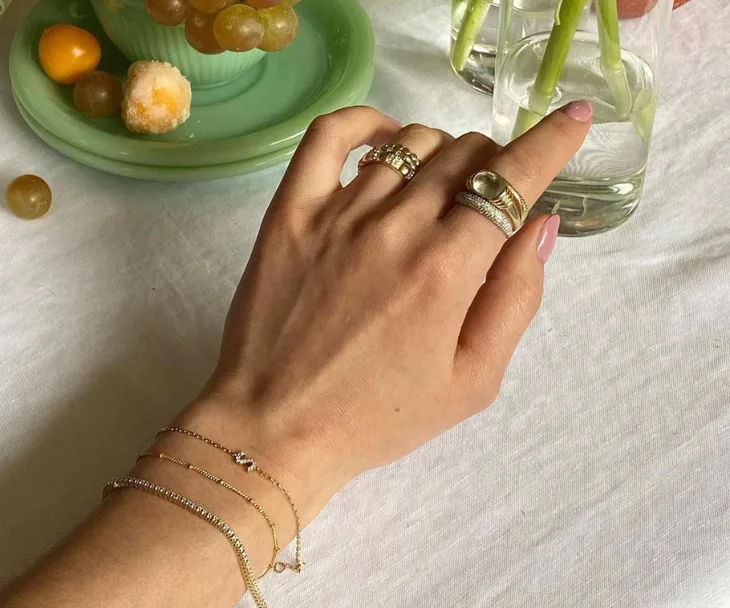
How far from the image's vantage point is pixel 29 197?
1.96ft

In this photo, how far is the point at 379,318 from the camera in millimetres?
439

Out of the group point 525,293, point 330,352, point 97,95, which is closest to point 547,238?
point 525,293

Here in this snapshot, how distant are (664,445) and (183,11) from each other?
42cm

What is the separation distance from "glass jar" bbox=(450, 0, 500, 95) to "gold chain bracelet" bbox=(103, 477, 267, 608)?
43 centimetres

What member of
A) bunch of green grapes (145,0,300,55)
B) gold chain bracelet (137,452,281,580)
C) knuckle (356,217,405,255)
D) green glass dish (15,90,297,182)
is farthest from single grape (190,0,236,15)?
gold chain bracelet (137,452,281,580)

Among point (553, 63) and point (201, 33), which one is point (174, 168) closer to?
point (201, 33)

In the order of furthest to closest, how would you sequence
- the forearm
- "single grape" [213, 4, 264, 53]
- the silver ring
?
1. "single grape" [213, 4, 264, 53]
2. the silver ring
3. the forearm

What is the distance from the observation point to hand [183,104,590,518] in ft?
1.40

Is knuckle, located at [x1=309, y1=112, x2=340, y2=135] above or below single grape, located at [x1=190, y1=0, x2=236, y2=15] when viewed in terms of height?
below

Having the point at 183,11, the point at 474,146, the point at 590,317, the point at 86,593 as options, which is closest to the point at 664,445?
the point at 590,317

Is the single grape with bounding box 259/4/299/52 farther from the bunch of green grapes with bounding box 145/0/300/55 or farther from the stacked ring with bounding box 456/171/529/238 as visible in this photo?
the stacked ring with bounding box 456/171/529/238

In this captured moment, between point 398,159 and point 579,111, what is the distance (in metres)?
0.11

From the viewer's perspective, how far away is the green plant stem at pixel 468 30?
0.64 meters

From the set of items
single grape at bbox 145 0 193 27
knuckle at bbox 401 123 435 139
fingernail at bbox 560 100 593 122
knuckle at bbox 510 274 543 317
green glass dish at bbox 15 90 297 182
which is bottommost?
knuckle at bbox 510 274 543 317
